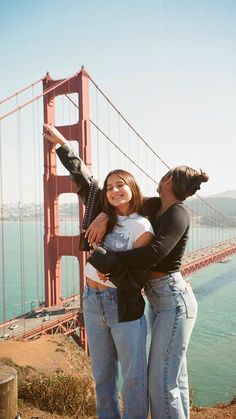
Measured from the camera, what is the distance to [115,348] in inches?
71.2

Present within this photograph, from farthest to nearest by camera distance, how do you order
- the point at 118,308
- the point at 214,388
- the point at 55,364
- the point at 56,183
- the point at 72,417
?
the point at 56,183
the point at 214,388
the point at 55,364
the point at 72,417
the point at 118,308

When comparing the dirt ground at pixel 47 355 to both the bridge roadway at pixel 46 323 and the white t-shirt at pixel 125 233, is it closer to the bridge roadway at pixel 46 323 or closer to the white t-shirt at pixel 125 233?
the bridge roadway at pixel 46 323

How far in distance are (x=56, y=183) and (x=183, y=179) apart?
1360cm

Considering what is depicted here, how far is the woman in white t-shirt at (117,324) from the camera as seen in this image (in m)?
1.67

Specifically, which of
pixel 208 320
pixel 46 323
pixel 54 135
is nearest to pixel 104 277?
pixel 54 135

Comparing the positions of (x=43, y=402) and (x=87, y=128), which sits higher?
(x=87, y=128)

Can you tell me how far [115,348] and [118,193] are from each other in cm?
72

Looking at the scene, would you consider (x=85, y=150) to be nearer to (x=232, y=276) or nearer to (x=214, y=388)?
(x=214, y=388)

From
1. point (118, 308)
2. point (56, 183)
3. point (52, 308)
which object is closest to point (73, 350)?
point (52, 308)

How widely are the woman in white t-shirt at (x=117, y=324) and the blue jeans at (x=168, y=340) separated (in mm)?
51

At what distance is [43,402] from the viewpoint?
3.16m

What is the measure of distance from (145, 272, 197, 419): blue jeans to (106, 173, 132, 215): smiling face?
1.18ft

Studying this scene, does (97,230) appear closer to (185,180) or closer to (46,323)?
(185,180)

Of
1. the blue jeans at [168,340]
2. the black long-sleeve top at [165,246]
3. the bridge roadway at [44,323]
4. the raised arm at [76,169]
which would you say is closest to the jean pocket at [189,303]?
the blue jeans at [168,340]
